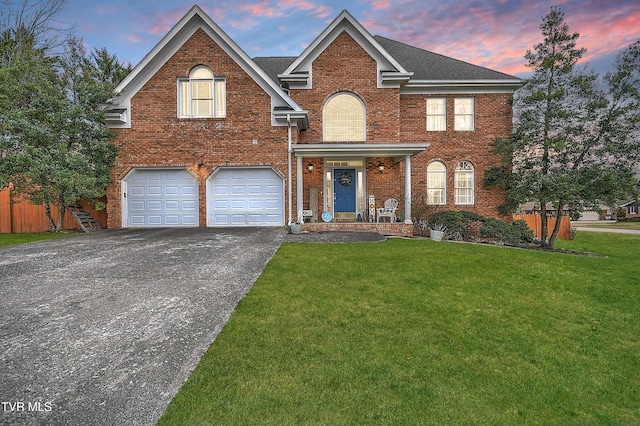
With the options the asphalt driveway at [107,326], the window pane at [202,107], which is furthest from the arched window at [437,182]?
the asphalt driveway at [107,326]

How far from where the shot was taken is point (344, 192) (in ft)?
48.3

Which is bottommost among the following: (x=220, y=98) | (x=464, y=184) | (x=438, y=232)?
(x=438, y=232)

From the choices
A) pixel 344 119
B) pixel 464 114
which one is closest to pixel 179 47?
pixel 344 119

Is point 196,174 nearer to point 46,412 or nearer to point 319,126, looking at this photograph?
point 319,126

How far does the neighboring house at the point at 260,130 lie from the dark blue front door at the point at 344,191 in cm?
5

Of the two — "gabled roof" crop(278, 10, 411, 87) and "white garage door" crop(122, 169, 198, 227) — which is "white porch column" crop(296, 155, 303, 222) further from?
"white garage door" crop(122, 169, 198, 227)

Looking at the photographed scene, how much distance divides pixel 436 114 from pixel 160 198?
530 inches

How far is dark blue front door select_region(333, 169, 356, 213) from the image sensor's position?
1473 cm

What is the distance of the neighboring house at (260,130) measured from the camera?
41.7 ft

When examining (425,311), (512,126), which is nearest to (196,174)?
(425,311)

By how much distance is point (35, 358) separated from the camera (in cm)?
308

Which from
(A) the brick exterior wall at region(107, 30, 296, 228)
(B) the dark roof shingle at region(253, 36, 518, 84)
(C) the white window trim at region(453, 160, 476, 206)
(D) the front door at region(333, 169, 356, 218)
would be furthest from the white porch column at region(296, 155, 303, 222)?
(C) the white window trim at region(453, 160, 476, 206)

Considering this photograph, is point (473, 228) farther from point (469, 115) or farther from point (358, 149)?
point (469, 115)

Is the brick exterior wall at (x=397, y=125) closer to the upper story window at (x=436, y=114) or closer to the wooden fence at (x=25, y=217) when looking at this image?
the upper story window at (x=436, y=114)
